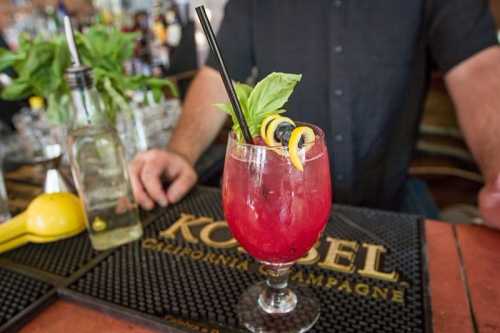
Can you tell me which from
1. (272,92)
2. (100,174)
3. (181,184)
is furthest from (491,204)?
(100,174)

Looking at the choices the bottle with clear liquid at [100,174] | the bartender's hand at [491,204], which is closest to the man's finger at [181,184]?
the bottle with clear liquid at [100,174]

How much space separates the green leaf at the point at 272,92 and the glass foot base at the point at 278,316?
0.30m

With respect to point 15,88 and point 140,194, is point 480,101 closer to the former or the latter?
point 140,194

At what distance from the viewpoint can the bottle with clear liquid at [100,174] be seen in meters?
0.82

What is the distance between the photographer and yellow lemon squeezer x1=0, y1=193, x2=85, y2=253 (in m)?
0.83

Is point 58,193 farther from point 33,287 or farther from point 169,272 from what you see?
point 169,272

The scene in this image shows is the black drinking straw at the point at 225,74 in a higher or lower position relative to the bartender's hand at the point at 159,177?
higher

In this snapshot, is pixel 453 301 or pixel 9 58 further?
pixel 9 58

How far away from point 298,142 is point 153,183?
54cm

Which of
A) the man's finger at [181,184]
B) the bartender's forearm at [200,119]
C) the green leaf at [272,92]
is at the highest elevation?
the green leaf at [272,92]

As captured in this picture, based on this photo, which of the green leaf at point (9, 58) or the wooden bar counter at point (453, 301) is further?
the green leaf at point (9, 58)

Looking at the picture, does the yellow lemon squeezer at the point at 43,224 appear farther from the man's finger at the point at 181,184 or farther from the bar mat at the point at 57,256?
the man's finger at the point at 181,184

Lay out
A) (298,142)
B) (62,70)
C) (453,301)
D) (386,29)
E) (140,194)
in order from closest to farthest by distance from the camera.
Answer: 1. (298,142)
2. (453,301)
3. (140,194)
4. (62,70)
5. (386,29)

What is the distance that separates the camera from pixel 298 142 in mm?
530
